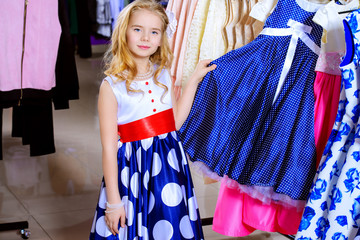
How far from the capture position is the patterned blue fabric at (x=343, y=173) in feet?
5.58

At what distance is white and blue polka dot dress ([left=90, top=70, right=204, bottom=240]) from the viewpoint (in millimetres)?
1933

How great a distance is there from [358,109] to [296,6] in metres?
0.55

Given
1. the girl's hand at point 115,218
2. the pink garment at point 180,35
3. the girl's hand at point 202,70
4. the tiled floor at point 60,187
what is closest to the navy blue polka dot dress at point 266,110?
the girl's hand at point 202,70

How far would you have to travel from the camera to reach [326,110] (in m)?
2.01

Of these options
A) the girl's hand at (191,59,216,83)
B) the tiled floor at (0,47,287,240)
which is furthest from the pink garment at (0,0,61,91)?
the girl's hand at (191,59,216,83)

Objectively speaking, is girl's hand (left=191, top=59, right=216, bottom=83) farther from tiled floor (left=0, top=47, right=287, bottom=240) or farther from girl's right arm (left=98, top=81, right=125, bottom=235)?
tiled floor (left=0, top=47, right=287, bottom=240)

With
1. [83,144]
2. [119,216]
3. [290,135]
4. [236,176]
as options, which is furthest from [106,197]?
Answer: [83,144]

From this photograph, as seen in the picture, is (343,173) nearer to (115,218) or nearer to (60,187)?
(115,218)

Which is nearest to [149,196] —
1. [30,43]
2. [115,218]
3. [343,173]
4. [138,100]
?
[115,218]

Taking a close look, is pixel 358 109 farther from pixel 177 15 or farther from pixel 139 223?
pixel 177 15

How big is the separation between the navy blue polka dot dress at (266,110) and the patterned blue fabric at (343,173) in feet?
0.45

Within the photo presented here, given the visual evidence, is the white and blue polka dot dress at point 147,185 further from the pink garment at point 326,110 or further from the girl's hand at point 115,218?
the pink garment at point 326,110

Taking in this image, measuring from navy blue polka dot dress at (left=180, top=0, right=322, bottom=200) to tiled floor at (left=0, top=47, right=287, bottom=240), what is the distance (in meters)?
0.95

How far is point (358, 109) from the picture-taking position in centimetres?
174
